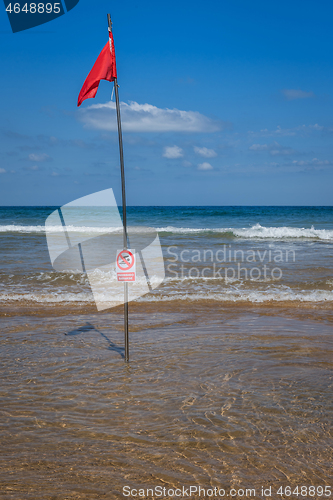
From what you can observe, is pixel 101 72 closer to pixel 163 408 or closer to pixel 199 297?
pixel 163 408

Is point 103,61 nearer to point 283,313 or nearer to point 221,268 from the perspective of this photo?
point 283,313

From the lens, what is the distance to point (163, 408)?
3.47m

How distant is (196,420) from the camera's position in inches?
128

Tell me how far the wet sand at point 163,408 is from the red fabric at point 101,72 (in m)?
3.23

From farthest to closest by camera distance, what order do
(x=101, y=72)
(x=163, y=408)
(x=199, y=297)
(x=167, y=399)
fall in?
(x=199, y=297), (x=101, y=72), (x=167, y=399), (x=163, y=408)

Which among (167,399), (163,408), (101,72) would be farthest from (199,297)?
(101,72)

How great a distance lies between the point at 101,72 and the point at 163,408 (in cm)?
356

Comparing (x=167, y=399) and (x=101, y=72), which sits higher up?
(x=101, y=72)

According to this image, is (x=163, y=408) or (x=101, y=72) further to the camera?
(x=101, y=72)

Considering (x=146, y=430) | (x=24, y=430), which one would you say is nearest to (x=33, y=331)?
(x=24, y=430)

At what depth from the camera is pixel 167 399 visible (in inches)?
144

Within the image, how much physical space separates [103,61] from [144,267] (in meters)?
8.60

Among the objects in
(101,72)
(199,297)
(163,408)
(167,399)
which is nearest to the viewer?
(163,408)

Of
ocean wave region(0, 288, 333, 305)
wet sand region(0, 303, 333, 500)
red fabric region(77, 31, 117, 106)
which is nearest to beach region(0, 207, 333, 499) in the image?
wet sand region(0, 303, 333, 500)
